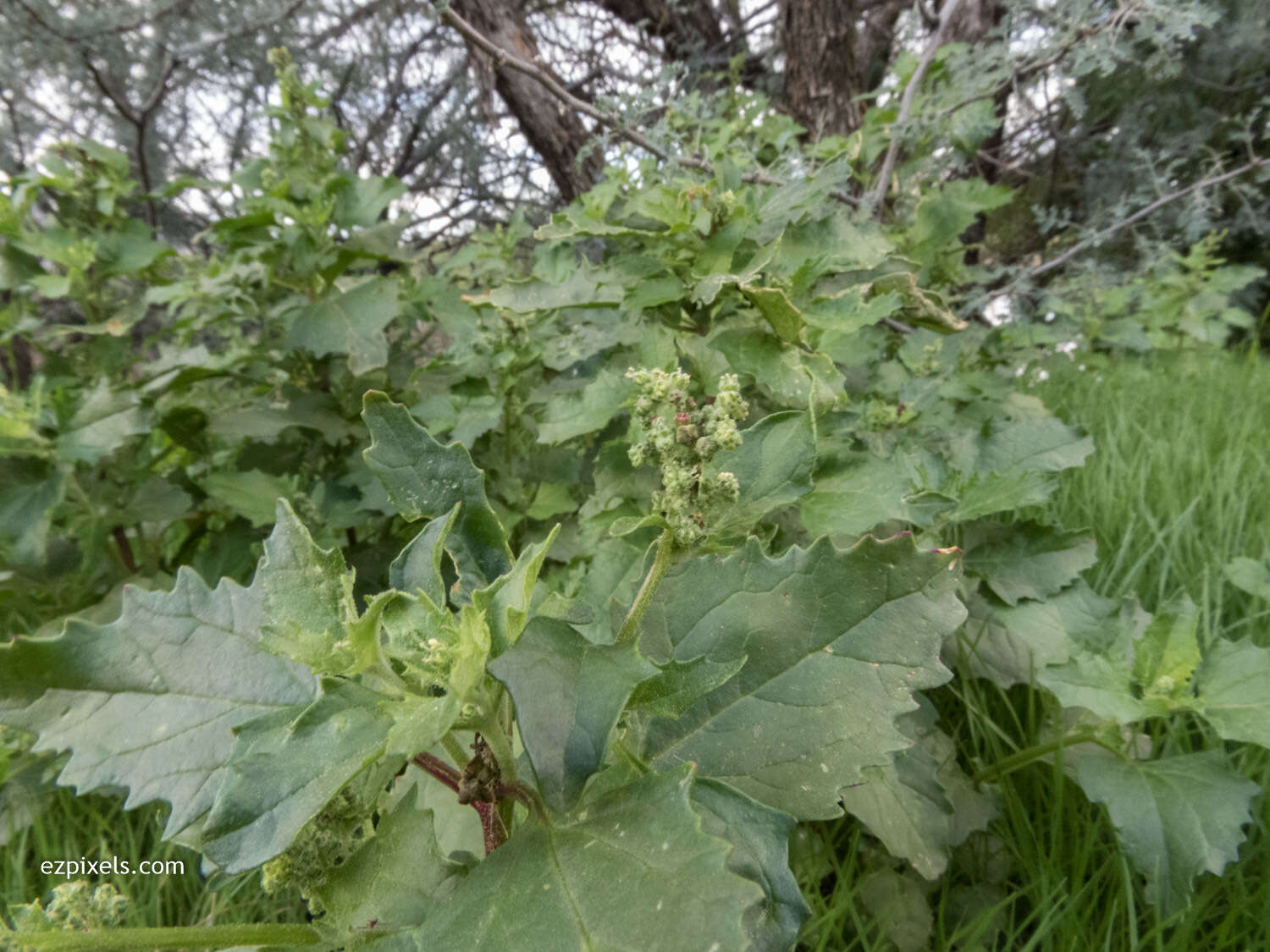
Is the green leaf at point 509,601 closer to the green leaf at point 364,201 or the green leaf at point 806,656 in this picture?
the green leaf at point 806,656

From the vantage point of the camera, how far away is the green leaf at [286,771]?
52cm

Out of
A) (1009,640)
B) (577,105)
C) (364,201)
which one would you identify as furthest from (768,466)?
(364,201)

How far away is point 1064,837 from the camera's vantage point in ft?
3.66

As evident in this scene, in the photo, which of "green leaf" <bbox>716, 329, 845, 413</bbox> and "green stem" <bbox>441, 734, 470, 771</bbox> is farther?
"green leaf" <bbox>716, 329, 845, 413</bbox>

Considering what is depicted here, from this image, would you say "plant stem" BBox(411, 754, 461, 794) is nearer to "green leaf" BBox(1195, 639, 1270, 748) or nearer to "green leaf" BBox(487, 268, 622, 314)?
"green leaf" BBox(487, 268, 622, 314)

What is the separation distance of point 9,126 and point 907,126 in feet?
15.4

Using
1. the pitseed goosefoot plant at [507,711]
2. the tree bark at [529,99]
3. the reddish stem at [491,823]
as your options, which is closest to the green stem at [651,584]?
the pitseed goosefoot plant at [507,711]

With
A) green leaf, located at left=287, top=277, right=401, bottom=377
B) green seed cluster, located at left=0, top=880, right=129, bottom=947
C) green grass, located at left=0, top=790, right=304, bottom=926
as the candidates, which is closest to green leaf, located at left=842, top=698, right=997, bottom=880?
green seed cluster, located at left=0, top=880, right=129, bottom=947

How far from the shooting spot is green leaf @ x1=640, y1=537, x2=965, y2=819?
70cm

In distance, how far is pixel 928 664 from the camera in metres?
0.70

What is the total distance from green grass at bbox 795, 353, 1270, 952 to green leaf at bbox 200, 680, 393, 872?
0.70 metres

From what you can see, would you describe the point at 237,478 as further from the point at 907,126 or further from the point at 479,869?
the point at 907,126

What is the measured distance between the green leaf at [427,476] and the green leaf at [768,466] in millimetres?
251

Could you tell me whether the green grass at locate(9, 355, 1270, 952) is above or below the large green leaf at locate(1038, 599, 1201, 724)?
below
